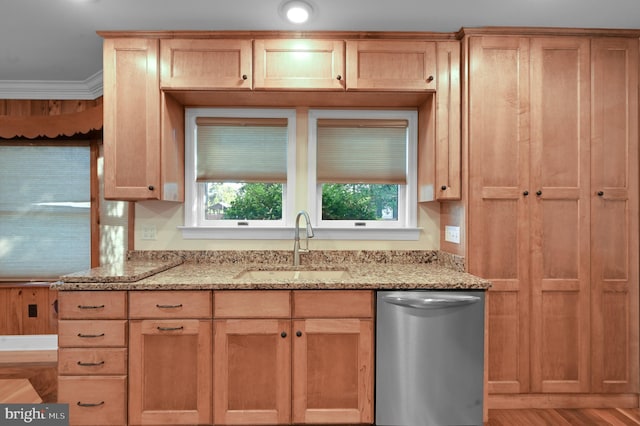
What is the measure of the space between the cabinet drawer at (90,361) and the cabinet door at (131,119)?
2.97 ft

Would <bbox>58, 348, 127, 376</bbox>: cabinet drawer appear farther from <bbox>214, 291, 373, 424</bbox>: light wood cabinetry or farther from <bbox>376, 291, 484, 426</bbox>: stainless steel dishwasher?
<bbox>376, 291, 484, 426</bbox>: stainless steel dishwasher

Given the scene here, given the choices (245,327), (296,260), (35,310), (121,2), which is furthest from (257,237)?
(35,310)

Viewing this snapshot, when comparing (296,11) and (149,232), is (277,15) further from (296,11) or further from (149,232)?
(149,232)

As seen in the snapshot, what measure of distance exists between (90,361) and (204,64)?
70.4 inches

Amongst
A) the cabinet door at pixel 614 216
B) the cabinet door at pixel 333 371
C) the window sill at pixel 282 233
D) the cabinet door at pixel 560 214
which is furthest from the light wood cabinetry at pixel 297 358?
the cabinet door at pixel 614 216

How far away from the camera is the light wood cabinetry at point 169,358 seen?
189 cm

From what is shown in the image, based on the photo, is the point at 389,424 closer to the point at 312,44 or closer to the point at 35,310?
the point at 312,44

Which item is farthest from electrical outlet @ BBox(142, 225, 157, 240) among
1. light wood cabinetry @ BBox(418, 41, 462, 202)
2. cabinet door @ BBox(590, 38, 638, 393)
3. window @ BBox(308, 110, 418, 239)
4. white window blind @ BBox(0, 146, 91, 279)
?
cabinet door @ BBox(590, 38, 638, 393)

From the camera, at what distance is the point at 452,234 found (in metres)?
2.42

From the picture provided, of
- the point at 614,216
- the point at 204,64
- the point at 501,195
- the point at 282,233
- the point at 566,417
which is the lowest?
the point at 566,417

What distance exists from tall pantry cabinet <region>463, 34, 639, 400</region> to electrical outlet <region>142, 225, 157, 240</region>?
217 cm

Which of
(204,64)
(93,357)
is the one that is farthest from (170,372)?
(204,64)

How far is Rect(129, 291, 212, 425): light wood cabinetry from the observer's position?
74.2 inches

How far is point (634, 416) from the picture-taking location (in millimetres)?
2180
